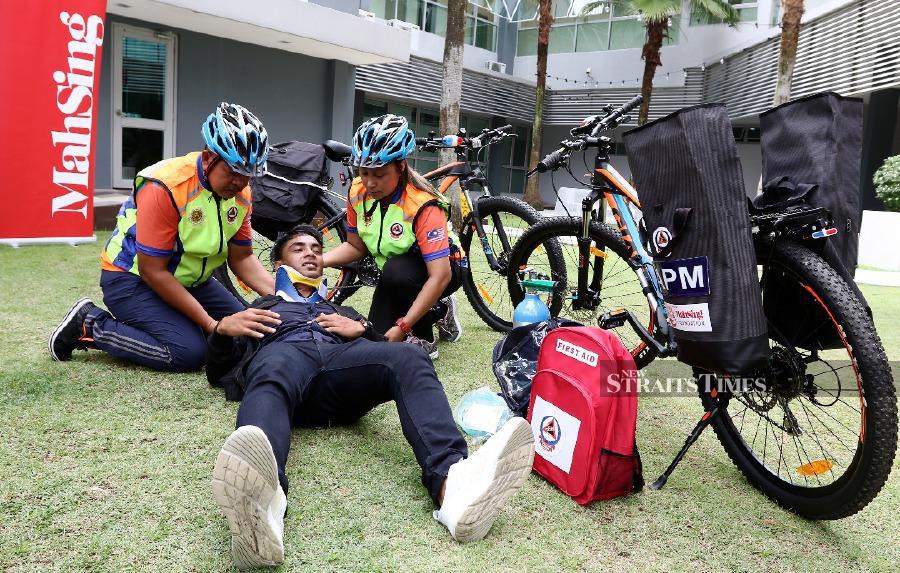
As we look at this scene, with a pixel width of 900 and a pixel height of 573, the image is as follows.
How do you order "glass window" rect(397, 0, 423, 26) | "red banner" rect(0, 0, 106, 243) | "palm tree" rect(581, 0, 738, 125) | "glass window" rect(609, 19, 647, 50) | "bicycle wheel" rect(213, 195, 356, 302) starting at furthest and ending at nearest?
"glass window" rect(609, 19, 647, 50) < "glass window" rect(397, 0, 423, 26) < "palm tree" rect(581, 0, 738, 125) < "red banner" rect(0, 0, 106, 243) < "bicycle wheel" rect(213, 195, 356, 302)

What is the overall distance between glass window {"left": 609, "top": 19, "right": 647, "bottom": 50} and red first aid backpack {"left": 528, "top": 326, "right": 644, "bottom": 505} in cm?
2004

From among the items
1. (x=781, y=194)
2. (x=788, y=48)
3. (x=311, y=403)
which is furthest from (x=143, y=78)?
(x=781, y=194)

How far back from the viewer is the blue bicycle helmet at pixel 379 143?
307 cm

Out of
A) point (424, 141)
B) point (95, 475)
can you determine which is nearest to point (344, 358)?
point (95, 475)

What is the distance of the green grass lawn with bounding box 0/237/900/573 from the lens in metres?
1.77

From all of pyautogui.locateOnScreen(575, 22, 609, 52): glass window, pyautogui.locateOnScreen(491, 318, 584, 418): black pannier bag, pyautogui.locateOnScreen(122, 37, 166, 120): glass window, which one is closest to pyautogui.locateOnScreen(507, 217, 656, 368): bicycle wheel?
pyautogui.locateOnScreen(491, 318, 584, 418): black pannier bag

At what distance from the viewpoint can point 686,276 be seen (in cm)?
208

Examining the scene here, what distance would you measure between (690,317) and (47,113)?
19.5ft

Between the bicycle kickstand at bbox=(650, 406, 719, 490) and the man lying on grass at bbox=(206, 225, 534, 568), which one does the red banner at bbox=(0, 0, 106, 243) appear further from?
the bicycle kickstand at bbox=(650, 406, 719, 490)

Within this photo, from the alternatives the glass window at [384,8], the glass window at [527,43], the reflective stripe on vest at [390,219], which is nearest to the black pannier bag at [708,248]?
the reflective stripe on vest at [390,219]

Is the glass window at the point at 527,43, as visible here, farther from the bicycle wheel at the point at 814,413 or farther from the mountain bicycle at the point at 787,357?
the bicycle wheel at the point at 814,413

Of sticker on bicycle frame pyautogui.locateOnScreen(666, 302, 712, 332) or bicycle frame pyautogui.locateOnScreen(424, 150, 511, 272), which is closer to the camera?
sticker on bicycle frame pyautogui.locateOnScreen(666, 302, 712, 332)

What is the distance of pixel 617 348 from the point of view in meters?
2.17

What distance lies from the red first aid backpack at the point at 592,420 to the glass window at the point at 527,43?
68.9 feet
